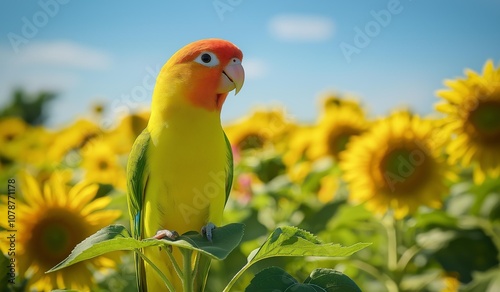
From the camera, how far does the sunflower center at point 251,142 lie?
8.46 ft

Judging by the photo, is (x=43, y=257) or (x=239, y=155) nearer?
(x=43, y=257)

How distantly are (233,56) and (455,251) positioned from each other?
1.25m

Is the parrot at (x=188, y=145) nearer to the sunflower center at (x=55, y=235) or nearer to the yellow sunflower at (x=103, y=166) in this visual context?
the sunflower center at (x=55, y=235)

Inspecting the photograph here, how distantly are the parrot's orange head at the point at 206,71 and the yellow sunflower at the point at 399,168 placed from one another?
39.4 inches

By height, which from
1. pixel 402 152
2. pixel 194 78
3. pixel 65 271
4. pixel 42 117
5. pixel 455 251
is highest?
pixel 42 117

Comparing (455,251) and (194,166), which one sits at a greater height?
(194,166)

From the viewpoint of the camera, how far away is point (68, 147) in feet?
8.70

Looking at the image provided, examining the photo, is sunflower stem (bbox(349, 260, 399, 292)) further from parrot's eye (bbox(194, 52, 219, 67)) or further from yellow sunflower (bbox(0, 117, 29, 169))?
yellow sunflower (bbox(0, 117, 29, 169))

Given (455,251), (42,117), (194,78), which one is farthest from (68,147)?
(42,117)

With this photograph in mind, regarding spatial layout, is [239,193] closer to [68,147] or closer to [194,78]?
[68,147]

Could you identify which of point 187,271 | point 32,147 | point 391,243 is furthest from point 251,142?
point 187,271

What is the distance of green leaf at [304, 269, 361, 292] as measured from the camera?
794 mm

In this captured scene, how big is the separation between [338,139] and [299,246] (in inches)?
65.6

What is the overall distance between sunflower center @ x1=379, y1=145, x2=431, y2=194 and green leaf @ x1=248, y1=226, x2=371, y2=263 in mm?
1102
